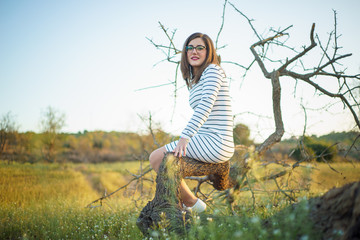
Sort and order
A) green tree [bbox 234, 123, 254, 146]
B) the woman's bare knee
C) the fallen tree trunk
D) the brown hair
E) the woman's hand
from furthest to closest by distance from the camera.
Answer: green tree [bbox 234, 123, 254, 146]
the brown hair
the woman's bare knee
the woman's hand
the fallen tree trunk

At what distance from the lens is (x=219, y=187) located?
11.3 ft

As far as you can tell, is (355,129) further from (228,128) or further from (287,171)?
(228,128)

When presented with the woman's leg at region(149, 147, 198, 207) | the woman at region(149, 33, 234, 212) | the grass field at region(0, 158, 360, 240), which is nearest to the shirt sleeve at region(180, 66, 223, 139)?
the woman at region(149, 33, 234, 212)

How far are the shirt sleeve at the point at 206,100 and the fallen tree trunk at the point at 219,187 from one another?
1.15ft

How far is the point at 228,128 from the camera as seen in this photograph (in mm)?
2730

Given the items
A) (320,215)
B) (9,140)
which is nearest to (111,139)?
(9,140)

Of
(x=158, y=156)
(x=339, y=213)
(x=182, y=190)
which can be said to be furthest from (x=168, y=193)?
(x=339, y=213)

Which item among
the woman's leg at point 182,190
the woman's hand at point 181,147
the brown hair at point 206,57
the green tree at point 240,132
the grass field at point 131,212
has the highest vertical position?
the brown hair at point 206,57

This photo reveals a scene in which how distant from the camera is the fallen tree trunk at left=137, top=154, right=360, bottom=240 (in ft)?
4.45

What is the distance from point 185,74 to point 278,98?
1691 millimetres

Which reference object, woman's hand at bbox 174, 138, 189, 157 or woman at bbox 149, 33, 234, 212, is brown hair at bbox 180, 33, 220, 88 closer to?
woman at bbox 149, 33, 234, 212

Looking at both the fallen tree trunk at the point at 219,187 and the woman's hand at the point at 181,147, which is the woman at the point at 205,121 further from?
the fallen tree trunk at the point at 219,187

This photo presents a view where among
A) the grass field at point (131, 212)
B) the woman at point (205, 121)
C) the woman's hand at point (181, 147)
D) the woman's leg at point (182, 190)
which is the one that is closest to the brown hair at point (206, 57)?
the woman at point (205, 121)

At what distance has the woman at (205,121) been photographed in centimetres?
253
